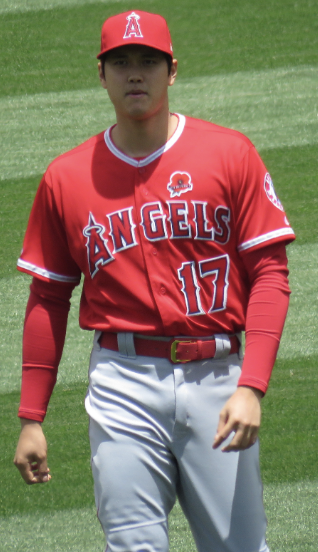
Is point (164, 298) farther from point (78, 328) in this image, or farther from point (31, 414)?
point (78, 328)

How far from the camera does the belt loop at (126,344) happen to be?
6.86 feet

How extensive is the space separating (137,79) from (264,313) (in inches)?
25.6

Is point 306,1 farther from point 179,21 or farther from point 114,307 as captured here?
point 114,307

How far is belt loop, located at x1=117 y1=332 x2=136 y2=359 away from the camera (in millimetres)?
2090

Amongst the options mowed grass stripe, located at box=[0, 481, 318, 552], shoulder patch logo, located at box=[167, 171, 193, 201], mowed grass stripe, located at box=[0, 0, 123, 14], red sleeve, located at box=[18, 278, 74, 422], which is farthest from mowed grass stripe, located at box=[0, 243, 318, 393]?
mowed grass stripe, located at box=[0, 0, 123, 14]

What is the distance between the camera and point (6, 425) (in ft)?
12.8

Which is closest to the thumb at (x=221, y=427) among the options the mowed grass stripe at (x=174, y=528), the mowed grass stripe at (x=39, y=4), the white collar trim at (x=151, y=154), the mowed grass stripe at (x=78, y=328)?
the white collar trim at (x=151, y=154)

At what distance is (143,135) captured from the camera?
2174 millimetres

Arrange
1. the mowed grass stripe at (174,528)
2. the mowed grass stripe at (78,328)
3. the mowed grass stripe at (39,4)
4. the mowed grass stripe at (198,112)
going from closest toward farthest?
the mowed grass stripe at (174,528), the mowed grass stripe at (78,328), the mowed grass stripe at (198,112), the mowed grass stripe at (39,4)

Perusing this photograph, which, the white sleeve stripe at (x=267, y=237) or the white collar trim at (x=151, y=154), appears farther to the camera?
the white collar trim at (x=151, y=154)

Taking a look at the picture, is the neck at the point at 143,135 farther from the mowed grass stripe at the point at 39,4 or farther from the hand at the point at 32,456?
the mowed grass stripe at the point at 39,4

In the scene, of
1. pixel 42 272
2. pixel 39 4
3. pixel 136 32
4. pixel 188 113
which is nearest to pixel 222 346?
pixel 42 272

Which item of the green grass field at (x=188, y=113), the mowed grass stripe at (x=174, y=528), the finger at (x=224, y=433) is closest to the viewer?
the finger at (x=224, y=433)

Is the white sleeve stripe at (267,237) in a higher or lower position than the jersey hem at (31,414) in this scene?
higher
